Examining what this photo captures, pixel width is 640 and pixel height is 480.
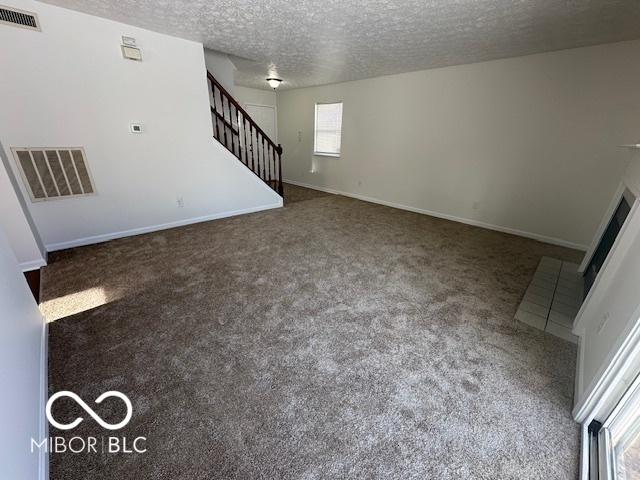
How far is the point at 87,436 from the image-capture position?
3.99 ft

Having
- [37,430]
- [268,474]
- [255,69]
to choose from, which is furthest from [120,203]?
[268,474]

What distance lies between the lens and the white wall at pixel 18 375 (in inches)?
34.3

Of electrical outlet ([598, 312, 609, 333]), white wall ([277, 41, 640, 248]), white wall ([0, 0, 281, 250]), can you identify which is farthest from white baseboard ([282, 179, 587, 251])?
white wall ([0, 0, 281, 250])

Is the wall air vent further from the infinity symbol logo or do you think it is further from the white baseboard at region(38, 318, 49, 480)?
the infinity symbol logo

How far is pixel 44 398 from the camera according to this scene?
4.37 feet

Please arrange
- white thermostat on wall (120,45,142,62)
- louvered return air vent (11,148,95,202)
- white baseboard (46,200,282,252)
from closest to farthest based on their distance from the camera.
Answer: louvered return air vent (11,148,95,202) → white thermostat on wall (120,45,142,62) → white baseboard (46,200,282,252)

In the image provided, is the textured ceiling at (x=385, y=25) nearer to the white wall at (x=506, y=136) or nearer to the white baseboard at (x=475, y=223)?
the white wall at (x=506, y=136)

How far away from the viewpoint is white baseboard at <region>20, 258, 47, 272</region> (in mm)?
2561

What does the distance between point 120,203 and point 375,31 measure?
11.9ft

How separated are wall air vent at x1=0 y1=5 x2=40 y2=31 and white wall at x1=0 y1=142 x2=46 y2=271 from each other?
3.72 feet

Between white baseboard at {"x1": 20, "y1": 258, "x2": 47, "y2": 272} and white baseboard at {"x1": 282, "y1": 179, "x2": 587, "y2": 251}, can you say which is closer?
white baseboard at {"x1": 20, "y1": 258, "x2": 47, "y2": 272}

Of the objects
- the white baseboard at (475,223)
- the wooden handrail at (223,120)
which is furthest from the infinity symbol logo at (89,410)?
the white baseboard at (475,223)

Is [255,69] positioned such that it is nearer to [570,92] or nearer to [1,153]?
[1,153]

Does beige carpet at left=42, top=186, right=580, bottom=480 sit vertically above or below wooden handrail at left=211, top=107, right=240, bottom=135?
below
